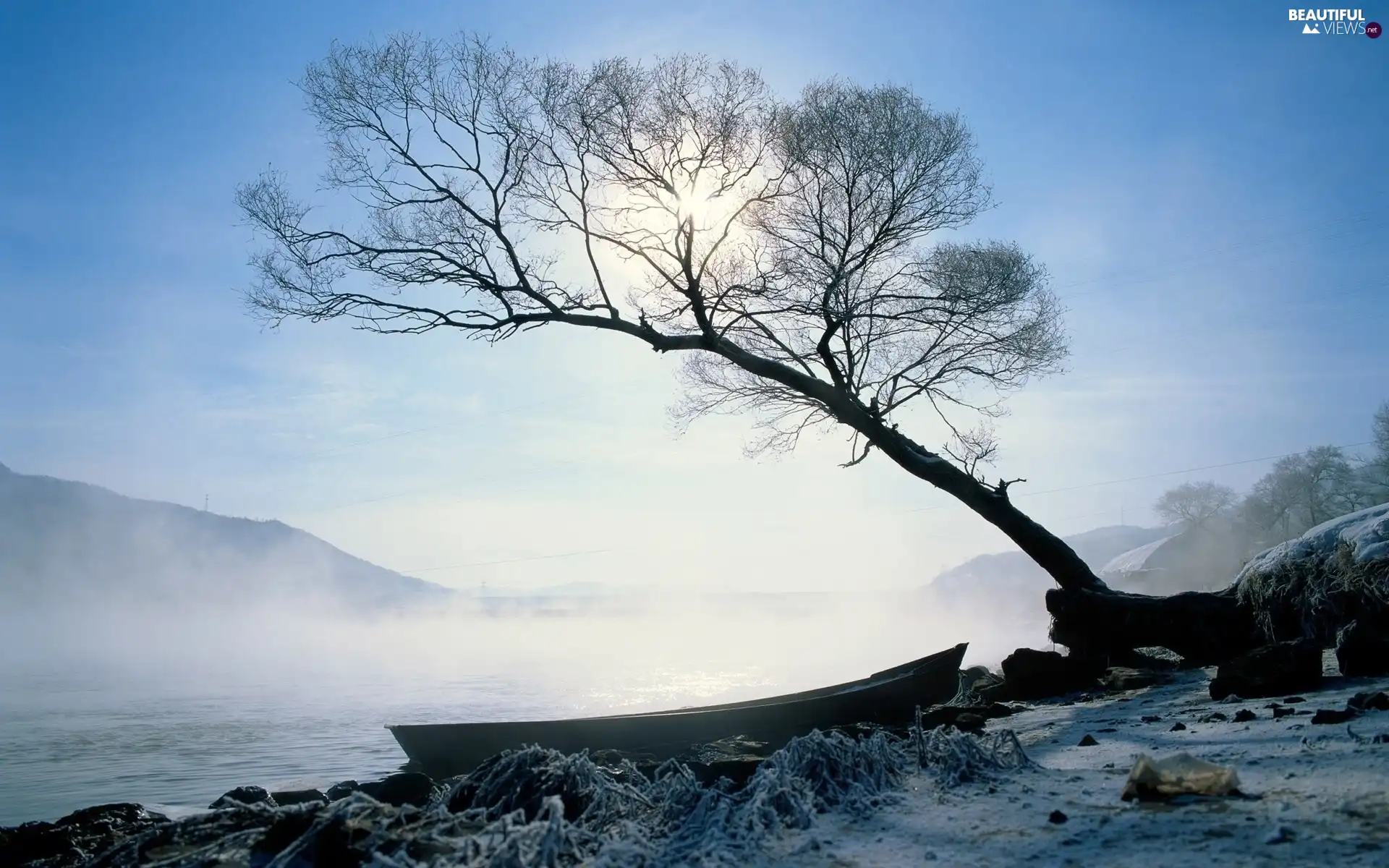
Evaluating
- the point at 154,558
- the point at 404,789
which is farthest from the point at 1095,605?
the point at 154,558

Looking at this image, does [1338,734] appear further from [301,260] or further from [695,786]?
[301,260]

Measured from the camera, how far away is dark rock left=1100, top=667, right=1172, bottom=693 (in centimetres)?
981

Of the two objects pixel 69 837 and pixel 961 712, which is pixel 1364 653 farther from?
pixel 69 837

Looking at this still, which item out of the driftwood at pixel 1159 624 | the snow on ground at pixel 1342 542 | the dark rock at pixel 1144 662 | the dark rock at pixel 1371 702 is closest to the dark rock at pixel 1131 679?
the dark rock at pixel 1144 662

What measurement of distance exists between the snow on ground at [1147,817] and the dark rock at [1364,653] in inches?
102

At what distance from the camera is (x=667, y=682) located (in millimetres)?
26609

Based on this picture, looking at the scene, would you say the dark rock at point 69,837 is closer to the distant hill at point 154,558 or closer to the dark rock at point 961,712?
the dark rock at point 961,712

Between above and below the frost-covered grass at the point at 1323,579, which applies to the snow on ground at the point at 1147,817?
below

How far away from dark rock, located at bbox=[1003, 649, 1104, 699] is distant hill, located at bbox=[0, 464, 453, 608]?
143293 mm

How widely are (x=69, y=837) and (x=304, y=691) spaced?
72.1 feet

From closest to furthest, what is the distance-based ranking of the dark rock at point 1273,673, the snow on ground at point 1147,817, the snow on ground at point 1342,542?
the snow on ground at point 1147,817 → the dark rock at point 1273,673 → the snow on ground at point 1342,542

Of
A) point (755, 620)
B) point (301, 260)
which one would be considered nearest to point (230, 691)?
point (301, 260)

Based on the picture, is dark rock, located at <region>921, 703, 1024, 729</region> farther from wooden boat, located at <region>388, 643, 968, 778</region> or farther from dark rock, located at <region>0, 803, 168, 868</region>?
dark rock, located at <region>0, 803, 168, 868</region>

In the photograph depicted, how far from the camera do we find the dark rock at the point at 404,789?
272 inches
